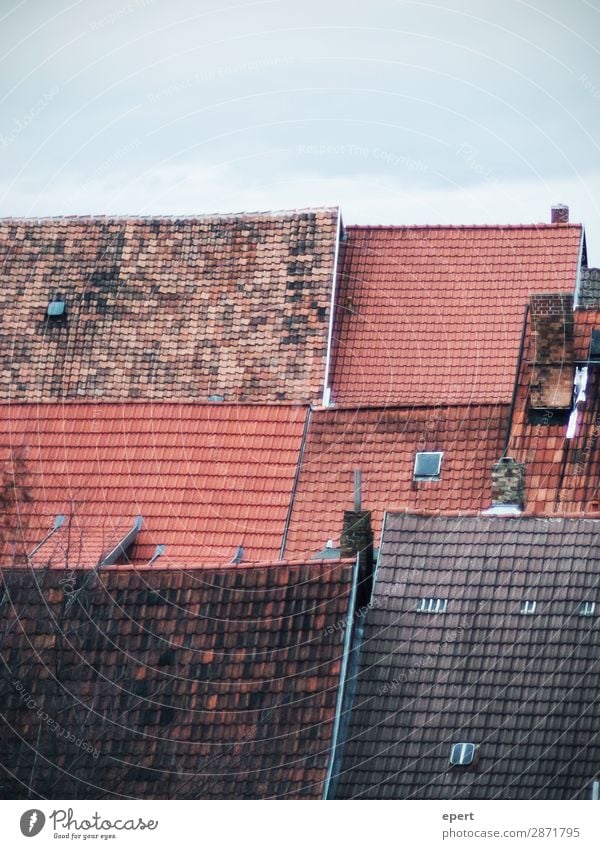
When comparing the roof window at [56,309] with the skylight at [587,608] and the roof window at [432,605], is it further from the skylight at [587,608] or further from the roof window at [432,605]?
the skylight at [587,608]

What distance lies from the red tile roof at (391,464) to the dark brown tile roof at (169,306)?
4027 millimetres

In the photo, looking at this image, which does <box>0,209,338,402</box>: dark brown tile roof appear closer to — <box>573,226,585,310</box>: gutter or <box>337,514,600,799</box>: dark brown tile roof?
<box>573,226,585,310</box>: gutter

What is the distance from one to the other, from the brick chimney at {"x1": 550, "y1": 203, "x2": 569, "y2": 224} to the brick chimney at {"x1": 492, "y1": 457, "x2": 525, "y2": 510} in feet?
49.9

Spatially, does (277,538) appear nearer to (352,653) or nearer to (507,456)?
(507,456)

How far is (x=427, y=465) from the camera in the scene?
4509cm

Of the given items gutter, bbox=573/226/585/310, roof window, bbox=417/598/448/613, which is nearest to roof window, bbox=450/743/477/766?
roof window, bbox=417/598/448/613

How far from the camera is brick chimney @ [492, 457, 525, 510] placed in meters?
42.2

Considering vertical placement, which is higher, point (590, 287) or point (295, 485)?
point (590, 287)

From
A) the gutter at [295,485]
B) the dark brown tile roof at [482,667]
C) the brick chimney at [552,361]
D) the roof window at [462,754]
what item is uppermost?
the brick chimney at [552,361]

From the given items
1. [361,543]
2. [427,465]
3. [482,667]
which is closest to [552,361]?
[427,465]

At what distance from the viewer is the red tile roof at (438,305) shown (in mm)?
50438

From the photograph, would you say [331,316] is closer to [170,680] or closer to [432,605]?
[432,605]

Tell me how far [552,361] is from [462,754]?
10833 mm

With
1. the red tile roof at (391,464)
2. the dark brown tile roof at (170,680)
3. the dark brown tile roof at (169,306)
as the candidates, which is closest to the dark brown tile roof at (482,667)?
the dark brown tile roof at (170,680)
